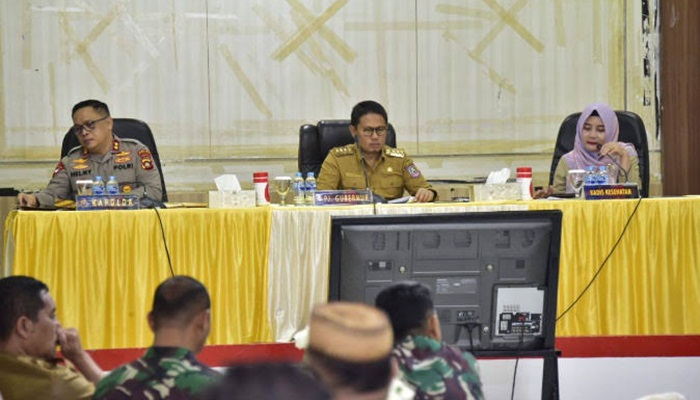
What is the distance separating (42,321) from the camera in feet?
10.2

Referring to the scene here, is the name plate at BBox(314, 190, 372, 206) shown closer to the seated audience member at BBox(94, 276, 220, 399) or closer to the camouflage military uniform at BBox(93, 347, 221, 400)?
the seated audience member at BBox(94, 276, 220, 399)

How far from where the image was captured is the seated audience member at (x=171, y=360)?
2.58 metres

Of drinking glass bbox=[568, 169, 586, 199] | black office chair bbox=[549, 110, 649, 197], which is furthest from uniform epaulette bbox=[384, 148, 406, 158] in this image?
drinking glass bbox=[568, 169, 586, 199]

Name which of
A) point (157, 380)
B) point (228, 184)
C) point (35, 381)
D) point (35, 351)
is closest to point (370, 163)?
point (228, 184)

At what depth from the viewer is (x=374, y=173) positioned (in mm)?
5934

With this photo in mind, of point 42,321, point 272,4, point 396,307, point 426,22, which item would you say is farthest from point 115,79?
point 396,307

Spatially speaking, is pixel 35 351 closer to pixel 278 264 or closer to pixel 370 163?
pixel 278 264

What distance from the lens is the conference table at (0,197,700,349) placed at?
4.65 meters

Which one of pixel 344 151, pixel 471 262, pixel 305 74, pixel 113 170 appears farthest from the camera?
pixel 305 74

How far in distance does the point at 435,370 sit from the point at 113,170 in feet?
11.2

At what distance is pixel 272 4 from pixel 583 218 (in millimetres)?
3388

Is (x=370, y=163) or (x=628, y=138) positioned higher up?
(x=628, y=138)

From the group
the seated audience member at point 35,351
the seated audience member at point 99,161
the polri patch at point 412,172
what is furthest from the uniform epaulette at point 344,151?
the seated audience member at point 35,351

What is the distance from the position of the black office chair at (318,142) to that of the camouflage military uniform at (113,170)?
2.62 feet
